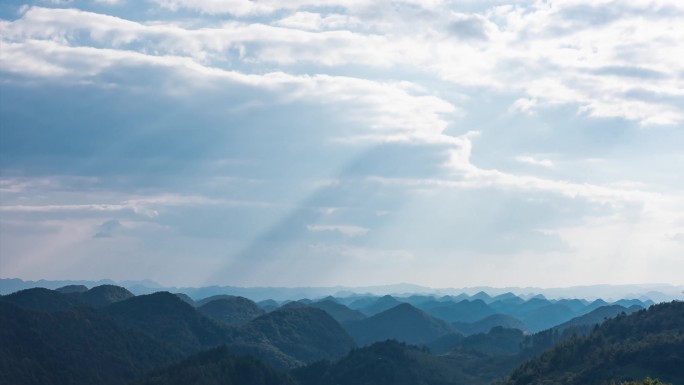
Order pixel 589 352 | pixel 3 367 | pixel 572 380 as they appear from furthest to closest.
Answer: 1. pixel 3 367
2. pixel 589 352
3. pixel 572 380

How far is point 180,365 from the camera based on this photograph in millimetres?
171375

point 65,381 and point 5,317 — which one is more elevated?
point 5,317

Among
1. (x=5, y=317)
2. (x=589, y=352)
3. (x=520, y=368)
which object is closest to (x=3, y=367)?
(x=5, y=317)

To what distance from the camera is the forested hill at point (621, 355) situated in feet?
458

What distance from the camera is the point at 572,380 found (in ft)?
465

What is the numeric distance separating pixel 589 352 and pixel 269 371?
7184 centimetres

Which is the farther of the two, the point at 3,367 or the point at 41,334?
the point at 41,334

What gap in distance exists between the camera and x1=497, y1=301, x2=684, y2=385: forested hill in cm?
13975

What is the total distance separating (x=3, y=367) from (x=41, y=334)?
82.6 ft

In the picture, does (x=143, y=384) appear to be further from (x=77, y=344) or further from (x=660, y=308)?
(x=660, y=308)

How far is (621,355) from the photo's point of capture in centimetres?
14638

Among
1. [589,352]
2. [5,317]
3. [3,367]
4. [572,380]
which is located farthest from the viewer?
[5,317]

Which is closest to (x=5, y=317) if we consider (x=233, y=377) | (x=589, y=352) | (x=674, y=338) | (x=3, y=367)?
(x=3, y=367)

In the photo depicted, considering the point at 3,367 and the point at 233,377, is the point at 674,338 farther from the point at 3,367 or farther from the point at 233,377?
the point at 3,367
